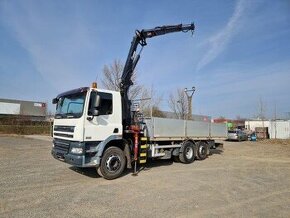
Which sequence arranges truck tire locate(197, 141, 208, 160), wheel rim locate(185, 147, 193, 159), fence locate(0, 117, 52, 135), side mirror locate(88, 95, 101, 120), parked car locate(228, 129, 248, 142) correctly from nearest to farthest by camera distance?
side mirror locate(88, 95, 101, 120)
wheel rim locate(185, 147, 193, 159)
truck tire locate(197, 141, 208, 160)
parked car locate(228, 129, 248, 142)
fence locate(0, 117, 52, 135)

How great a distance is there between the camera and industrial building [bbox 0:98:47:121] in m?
62.3

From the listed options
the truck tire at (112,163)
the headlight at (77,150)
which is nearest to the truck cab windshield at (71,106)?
the headlight at (77,150)

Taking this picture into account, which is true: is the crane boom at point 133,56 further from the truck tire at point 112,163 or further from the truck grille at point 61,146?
the truck grille at point 61,146

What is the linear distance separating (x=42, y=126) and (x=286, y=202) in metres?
38.5

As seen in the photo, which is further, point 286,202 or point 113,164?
point 113,164

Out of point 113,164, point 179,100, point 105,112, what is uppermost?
point 179,100

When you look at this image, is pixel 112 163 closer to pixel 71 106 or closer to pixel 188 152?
pixel 71 106

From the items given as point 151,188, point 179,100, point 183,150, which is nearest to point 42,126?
point 179,100

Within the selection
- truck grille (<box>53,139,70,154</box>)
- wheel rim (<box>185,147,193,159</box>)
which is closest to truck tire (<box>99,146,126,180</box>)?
truck grille (<box>53,139,70,154</box>)

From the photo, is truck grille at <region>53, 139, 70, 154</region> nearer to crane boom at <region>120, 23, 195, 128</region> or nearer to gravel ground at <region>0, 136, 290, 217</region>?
gravel ground at <region>0, 136, 290, 217</region>

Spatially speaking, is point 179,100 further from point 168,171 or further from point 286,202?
point 286,202

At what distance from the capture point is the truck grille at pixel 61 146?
938cm

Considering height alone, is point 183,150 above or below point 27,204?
above

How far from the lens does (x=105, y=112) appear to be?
381 inches
